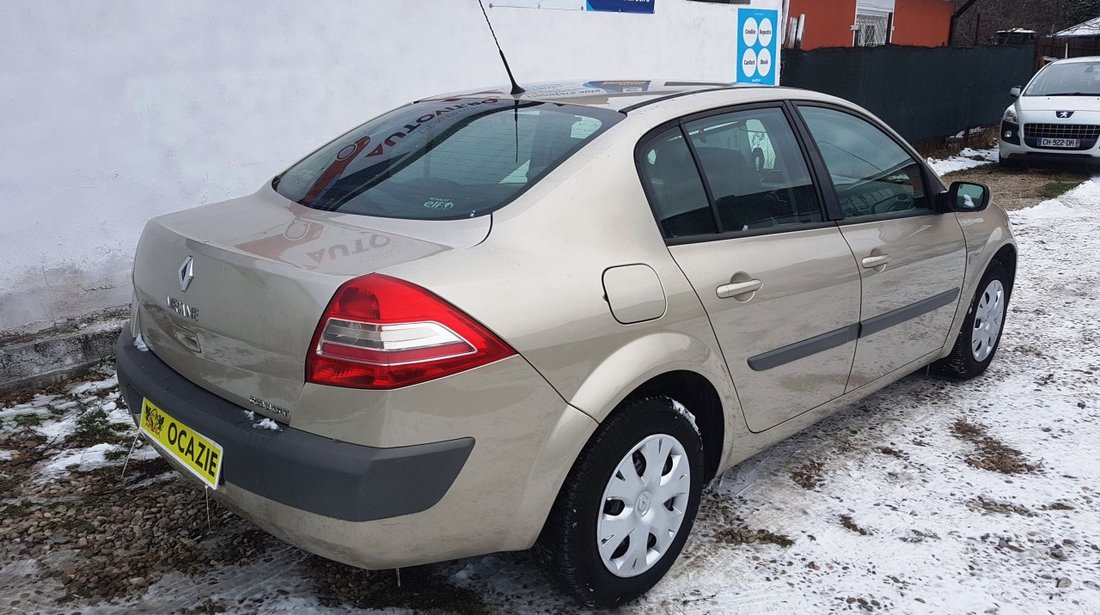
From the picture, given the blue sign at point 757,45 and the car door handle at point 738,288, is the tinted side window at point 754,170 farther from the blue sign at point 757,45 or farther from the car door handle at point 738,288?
the blue sign at point 757,45

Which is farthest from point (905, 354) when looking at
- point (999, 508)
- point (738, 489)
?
point (738, 489)

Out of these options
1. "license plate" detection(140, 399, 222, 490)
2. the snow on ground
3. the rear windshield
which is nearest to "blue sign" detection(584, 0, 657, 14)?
the rear windshield

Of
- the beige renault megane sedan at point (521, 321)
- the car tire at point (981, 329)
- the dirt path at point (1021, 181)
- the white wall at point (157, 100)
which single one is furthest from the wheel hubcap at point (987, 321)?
the dirt path at point (1021, 181)

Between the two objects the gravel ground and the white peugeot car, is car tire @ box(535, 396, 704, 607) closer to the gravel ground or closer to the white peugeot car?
the gravel ground

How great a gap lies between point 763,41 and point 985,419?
5.70 meters

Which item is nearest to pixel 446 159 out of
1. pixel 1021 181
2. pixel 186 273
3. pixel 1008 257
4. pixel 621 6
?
pixel 186 273

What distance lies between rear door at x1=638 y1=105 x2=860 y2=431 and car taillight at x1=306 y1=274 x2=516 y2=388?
0.81 metres

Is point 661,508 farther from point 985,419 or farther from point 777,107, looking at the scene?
point 985,419

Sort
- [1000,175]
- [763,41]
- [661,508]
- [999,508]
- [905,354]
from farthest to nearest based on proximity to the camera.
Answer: [1000,175] < [763,41] < [905,354] < [999,508] < [661,508]

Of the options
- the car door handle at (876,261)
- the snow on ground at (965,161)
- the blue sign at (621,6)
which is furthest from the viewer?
the snow on ground at (965,161)

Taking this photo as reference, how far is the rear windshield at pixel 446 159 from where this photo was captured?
95.6 inches

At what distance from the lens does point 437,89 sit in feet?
19.4

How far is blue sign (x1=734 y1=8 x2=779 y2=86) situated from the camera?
27.1ft

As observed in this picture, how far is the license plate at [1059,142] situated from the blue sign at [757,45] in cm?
512
